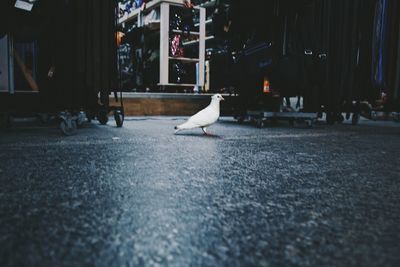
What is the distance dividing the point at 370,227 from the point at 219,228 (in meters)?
0.22

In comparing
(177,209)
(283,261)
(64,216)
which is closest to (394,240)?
(283,261)

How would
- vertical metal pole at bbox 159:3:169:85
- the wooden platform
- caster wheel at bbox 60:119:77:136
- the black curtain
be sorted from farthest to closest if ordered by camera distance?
vertical metal pole at bbox 159:3:169:85 < the wooden platform < the black curtain < caster wheel at bbox 60:119:77:136

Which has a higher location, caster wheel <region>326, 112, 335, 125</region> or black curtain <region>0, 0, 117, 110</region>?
black curtain <region>0, 0, 117, 110</region>

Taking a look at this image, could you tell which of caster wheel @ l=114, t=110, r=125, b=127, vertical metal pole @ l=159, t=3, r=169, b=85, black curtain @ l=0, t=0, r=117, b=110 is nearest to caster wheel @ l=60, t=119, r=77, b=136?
black curtain @ l=0, t=0, r=117, b=110

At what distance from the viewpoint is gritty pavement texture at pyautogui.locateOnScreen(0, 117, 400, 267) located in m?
0.40

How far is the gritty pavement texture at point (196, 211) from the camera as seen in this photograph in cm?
40

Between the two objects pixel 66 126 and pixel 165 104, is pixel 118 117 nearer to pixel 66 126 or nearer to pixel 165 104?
pixel 66 126

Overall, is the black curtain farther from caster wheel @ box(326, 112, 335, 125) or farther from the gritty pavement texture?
caster wheel @ box(326, 112, 335, 125)

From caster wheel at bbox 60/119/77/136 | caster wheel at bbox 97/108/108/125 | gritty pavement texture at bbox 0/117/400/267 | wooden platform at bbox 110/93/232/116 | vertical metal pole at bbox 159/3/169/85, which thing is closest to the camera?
gritty pavement texture at bbox 0/117/400/267

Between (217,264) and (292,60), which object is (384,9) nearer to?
(292,60)

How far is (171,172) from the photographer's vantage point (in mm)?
889

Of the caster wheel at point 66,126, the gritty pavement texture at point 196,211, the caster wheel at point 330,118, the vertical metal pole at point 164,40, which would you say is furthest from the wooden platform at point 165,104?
the gritty pavement texture at point 196,211

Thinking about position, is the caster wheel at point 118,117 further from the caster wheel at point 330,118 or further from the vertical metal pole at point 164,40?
the vertical metal pole at point 164,40

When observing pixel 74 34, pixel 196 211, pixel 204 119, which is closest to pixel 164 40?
pixel 74 34
